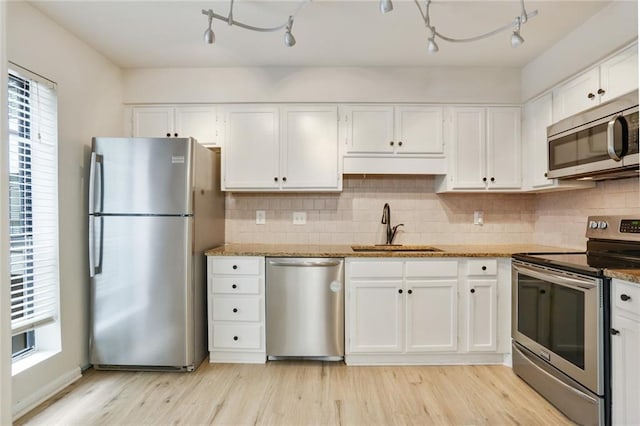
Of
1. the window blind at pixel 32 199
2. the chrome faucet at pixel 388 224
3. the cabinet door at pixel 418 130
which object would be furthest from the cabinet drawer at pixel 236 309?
the cabinet door at pixel 418 130

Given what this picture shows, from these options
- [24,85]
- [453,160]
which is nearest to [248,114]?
[24,85]

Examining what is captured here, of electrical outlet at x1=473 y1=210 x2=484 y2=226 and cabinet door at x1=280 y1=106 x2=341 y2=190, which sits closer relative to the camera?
cabinet door at x1=280 y1=106 x2=341 y2=190

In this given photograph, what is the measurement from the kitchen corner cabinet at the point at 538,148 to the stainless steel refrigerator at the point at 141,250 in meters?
2.73

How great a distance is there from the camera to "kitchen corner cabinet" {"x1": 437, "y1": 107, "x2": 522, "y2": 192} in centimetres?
301

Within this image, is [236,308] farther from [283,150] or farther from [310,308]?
[283,150]

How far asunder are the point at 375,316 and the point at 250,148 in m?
1.76

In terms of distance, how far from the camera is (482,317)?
2678 mm

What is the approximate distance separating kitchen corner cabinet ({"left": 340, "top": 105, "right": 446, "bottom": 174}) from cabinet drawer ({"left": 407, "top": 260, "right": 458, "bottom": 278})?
84cm

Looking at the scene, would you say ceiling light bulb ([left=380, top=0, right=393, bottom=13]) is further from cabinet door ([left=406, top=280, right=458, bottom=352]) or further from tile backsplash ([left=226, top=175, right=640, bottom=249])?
cabinet door ([left=406, top=280, right=458, bottom=352])

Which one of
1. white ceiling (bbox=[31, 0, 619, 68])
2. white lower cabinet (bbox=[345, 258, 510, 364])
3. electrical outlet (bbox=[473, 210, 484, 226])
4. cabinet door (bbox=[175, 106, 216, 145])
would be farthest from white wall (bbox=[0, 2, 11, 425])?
electrical outlet (bbox=[473, 210, 484, 226])

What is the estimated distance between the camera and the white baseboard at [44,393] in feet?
6.59

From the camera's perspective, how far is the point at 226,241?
3311mm

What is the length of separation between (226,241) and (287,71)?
65.4 inches

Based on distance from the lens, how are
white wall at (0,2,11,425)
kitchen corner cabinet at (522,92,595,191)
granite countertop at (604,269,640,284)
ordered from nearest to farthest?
white wall at (0,2,11,425), granite countertop at (604,269,640,284), kitchen corner cabinet at (522,92,595,191)
